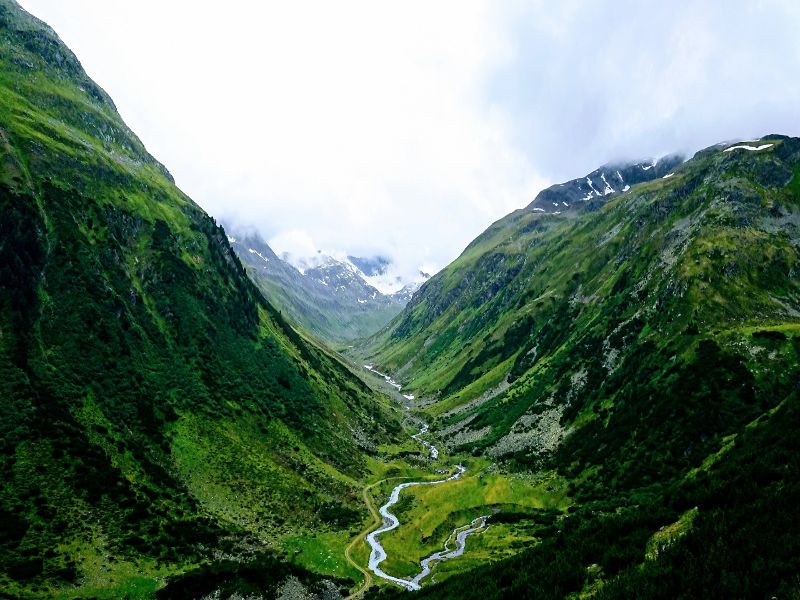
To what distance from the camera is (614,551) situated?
1146 inches

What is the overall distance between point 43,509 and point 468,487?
104 metres

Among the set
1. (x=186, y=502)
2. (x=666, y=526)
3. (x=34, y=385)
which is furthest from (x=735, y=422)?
(x=34, y=385)

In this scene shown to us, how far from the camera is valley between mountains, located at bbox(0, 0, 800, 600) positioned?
33.1m

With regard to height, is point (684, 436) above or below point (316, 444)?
below

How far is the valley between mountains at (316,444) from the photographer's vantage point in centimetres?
3312

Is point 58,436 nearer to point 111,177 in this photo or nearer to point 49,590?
point 49,590

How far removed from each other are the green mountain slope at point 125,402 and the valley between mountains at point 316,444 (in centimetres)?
62

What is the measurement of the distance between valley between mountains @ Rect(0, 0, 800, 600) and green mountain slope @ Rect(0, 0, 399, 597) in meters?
0.62

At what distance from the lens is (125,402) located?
387ft

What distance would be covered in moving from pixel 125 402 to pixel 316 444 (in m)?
64.2

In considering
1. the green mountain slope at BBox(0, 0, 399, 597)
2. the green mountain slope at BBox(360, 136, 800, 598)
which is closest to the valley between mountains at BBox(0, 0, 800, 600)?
the green mountain slope at BBox(360, 136, 800, 598)

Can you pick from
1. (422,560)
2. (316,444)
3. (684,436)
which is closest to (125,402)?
(316,444)

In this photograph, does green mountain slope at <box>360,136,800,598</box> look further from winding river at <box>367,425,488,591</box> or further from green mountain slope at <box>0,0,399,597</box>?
green mountain slope at <box>0,0,399,597</box>

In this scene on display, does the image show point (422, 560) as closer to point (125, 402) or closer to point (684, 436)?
point (684, 436)
